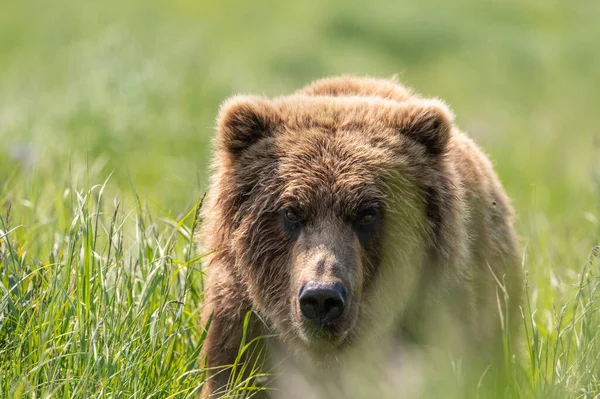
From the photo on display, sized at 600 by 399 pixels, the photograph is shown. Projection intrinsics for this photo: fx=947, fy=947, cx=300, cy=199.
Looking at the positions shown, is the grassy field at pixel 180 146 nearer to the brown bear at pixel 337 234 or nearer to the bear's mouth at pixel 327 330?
the brown bear at pixel 337 234

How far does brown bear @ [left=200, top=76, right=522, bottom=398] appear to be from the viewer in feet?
15.5

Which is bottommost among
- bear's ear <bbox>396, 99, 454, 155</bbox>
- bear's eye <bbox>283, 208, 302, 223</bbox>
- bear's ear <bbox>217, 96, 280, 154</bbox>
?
bear's eye <bbox>283, 208, 302, 223</bbox>

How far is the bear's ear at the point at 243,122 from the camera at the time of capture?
16.3ft

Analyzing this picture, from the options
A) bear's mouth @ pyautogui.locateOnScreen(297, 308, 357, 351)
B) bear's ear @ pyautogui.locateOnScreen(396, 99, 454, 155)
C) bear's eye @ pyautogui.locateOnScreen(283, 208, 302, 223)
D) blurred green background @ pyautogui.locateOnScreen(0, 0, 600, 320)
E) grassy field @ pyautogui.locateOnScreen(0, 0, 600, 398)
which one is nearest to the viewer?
grassy field @ pyautogui.locateOnScreen(0, 0, 600, 398)

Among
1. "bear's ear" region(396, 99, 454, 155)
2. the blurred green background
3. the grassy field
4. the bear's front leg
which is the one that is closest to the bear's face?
"bear's ear" region(396, 99, 454, 155)

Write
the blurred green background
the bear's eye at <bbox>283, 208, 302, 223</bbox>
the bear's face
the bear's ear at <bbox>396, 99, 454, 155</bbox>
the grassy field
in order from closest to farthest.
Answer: the grassy field → the bear's face → the bear's eye at <bbox>283, 208, 302, 223</bbox> → the bear's ear at <bbox>396, 99, 454, 155</bbox> → the blurred green background

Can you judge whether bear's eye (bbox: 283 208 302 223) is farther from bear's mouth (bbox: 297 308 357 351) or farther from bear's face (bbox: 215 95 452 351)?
bear's mouth (bbox: 297 308 357 351)

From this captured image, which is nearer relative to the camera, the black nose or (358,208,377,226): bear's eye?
the black nose

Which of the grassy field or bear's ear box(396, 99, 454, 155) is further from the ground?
bear's ear box(396, 99, 454, 155)

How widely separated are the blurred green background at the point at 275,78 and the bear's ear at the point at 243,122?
0.88 m

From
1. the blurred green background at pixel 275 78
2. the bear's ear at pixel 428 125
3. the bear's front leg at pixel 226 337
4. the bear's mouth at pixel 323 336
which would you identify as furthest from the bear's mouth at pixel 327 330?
the blurred green background at pixel 275 78

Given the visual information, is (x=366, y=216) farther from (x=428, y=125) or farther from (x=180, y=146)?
(x=180, y=146)

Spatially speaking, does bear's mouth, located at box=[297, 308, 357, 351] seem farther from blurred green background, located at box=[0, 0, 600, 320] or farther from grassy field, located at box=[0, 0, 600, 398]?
blurred green background, located at box=[0, 0, 600, 320]

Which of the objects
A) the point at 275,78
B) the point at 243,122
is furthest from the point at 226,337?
the point at 275,78
